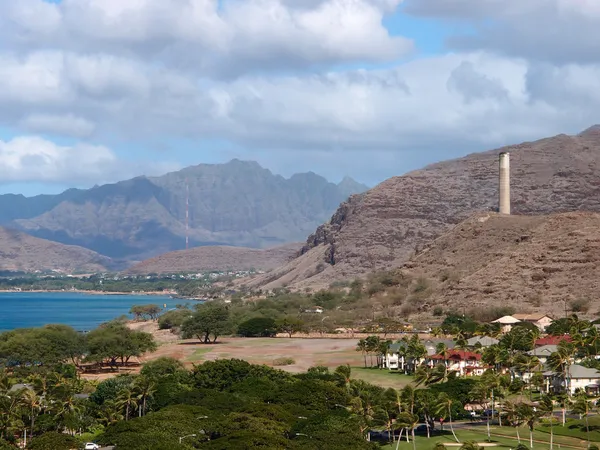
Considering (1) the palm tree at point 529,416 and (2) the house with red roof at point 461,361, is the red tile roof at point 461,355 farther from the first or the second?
(1) the palm tree at point 529,416

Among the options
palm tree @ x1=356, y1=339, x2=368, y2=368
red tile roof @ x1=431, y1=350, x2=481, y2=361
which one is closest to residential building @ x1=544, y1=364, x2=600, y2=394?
red tile roof @ x1=431, y1=350, x2=481, y2=361

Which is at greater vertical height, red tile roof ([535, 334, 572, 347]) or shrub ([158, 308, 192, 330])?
red tile roof ([535, 334, 572, 347])

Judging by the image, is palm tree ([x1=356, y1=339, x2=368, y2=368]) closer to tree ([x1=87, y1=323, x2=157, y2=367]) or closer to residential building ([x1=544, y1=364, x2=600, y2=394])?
tree ([x1=87, y1=323, x2=157, y2=367])

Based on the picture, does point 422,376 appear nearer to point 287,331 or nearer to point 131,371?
point 131,371


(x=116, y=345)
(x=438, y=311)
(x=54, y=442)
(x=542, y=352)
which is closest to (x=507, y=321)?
(x=438, y=311)

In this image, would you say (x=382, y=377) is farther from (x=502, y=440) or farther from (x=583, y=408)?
(x=583, y=408)

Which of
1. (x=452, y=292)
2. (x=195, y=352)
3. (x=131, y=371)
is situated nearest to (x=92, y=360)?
(x=131, y=371)
